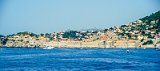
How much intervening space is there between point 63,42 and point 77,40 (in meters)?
4.48

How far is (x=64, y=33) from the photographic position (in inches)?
6403

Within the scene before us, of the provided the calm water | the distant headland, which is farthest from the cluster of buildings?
the calm water

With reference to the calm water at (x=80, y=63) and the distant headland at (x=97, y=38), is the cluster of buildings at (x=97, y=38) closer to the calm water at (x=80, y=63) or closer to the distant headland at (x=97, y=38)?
the distant headland at (x=97, y=38)

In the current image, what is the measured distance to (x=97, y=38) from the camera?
138 metres

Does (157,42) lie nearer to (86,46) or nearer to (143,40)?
(143,40)

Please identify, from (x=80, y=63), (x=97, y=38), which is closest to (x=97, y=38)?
(x=97, y=38)

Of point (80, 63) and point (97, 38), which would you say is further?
point (97, 38)


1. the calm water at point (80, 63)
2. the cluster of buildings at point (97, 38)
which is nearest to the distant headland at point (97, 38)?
the cluster of buildings at point (97, 38)

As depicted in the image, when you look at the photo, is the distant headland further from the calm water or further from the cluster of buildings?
the calm water

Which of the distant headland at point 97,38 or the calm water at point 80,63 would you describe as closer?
the calm water at point 80,63

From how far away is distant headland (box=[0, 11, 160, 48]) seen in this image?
12490cm

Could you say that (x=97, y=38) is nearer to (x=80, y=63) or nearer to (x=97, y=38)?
(x=97, y=38)

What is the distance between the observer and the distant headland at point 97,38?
124900 mm

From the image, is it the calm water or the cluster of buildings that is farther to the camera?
the cluster of buildings
